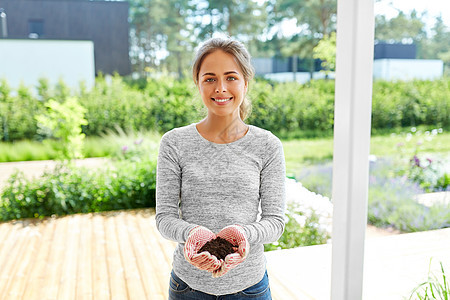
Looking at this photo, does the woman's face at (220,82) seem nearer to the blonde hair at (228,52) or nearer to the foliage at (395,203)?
the blonde hair at (228,52)

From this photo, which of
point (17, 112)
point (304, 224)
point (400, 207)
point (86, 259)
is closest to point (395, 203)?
point (400, 207)

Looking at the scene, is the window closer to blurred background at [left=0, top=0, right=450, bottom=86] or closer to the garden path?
blurred background at [left=0, top=0, right=450, bottom=86]

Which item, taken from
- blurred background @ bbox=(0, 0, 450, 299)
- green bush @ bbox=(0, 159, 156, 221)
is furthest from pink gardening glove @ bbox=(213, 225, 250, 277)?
green bush @ bbox=(0, 159, 156, 221)

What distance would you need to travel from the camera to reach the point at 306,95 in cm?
636

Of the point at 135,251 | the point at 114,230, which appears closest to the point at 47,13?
the point at 114,230

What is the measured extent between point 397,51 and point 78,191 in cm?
393

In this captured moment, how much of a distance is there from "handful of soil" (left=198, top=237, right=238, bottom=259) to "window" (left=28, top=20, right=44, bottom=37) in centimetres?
456

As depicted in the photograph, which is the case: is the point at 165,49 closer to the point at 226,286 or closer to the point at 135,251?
the point at 135,251

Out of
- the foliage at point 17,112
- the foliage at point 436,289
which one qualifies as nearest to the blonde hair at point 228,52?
the foliage at point 436,289

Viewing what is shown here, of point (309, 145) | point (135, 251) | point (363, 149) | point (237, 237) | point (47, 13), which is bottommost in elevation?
point (135, 251)

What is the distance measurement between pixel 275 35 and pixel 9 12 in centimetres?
362

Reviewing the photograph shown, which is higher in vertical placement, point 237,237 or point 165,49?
point 165,49

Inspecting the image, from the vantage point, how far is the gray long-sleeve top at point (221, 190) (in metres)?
1.08

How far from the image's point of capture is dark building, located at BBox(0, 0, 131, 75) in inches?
187
